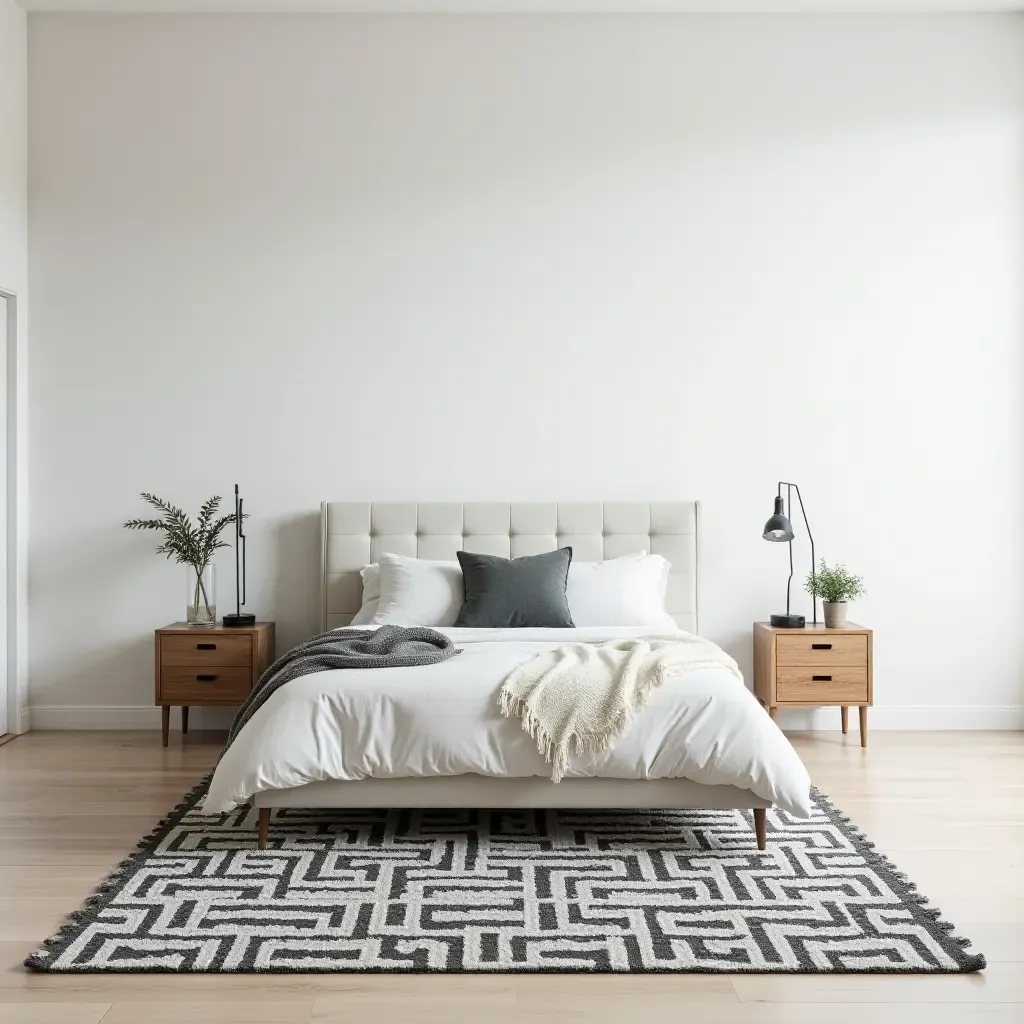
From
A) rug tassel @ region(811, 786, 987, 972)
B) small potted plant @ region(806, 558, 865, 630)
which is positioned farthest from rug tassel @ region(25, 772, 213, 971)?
small potted plant @ region(806, 558, 865, 630)

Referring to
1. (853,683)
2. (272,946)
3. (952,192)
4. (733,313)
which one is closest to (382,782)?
(272,946)

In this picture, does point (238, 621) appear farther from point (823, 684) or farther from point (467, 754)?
point (823, 684)

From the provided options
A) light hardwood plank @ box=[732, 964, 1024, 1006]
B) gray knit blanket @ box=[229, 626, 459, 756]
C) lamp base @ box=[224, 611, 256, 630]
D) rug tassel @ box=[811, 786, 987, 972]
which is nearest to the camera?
light hardwood plank @ box=[732, 964, 1024, 1006]

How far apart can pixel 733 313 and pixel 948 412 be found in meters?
1.13

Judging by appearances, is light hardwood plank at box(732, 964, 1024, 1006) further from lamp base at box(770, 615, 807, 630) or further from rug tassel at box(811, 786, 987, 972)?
lamp base at box(770, 615, 807, 630)

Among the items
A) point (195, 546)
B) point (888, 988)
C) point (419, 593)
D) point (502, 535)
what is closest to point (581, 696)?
point (888, 988)

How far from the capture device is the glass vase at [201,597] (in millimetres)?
4988

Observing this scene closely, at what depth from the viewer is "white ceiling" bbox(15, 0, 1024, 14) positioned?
5059 millimetres

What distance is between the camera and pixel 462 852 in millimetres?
3336

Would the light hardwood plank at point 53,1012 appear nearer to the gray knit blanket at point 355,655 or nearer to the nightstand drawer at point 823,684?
the gray knit blanket at point 355,655

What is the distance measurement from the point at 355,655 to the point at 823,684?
7.53 feet

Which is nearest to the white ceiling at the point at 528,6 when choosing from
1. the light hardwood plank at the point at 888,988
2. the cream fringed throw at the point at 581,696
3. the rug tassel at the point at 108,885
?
the cream fringed throw at the point at 581,696

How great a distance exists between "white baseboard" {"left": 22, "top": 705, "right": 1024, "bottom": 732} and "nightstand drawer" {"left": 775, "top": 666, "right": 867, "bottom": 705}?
0.39 meters

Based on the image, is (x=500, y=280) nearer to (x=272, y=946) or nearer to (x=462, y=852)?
(x=462, y=852)
